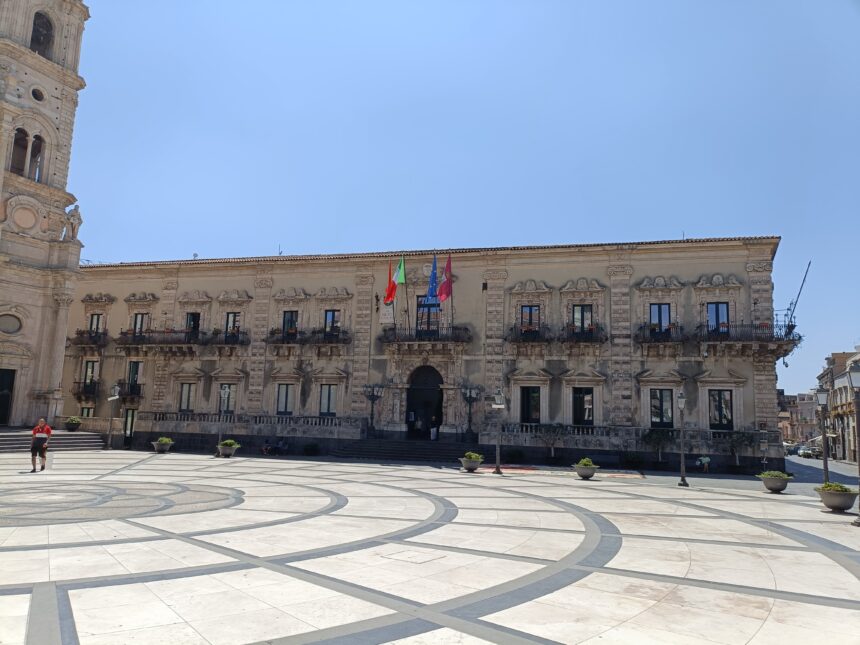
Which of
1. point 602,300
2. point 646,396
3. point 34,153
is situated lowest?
point 646,396

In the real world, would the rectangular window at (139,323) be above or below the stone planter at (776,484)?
above

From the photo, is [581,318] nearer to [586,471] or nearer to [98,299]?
[586,471]

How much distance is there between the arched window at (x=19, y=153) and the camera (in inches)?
1350

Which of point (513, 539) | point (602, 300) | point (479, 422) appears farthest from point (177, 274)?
point (513, 539)

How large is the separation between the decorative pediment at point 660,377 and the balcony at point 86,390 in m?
34.3

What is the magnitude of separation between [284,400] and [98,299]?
16.0 m

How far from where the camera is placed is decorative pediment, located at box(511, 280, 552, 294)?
1305 inches

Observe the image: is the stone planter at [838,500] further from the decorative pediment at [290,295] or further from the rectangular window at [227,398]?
the rectangular window at [227,398]

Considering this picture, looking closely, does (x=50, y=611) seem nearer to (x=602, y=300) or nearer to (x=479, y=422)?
(x=479, y=422)

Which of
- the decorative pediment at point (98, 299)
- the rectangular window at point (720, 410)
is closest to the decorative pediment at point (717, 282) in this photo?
the rectangular window at point (720, 410)

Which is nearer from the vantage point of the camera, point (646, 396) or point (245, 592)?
point (245, 592)

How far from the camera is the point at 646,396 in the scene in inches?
1209

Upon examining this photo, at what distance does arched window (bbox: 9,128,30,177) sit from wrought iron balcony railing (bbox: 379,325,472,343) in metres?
23.4

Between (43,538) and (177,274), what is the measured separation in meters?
32.6
